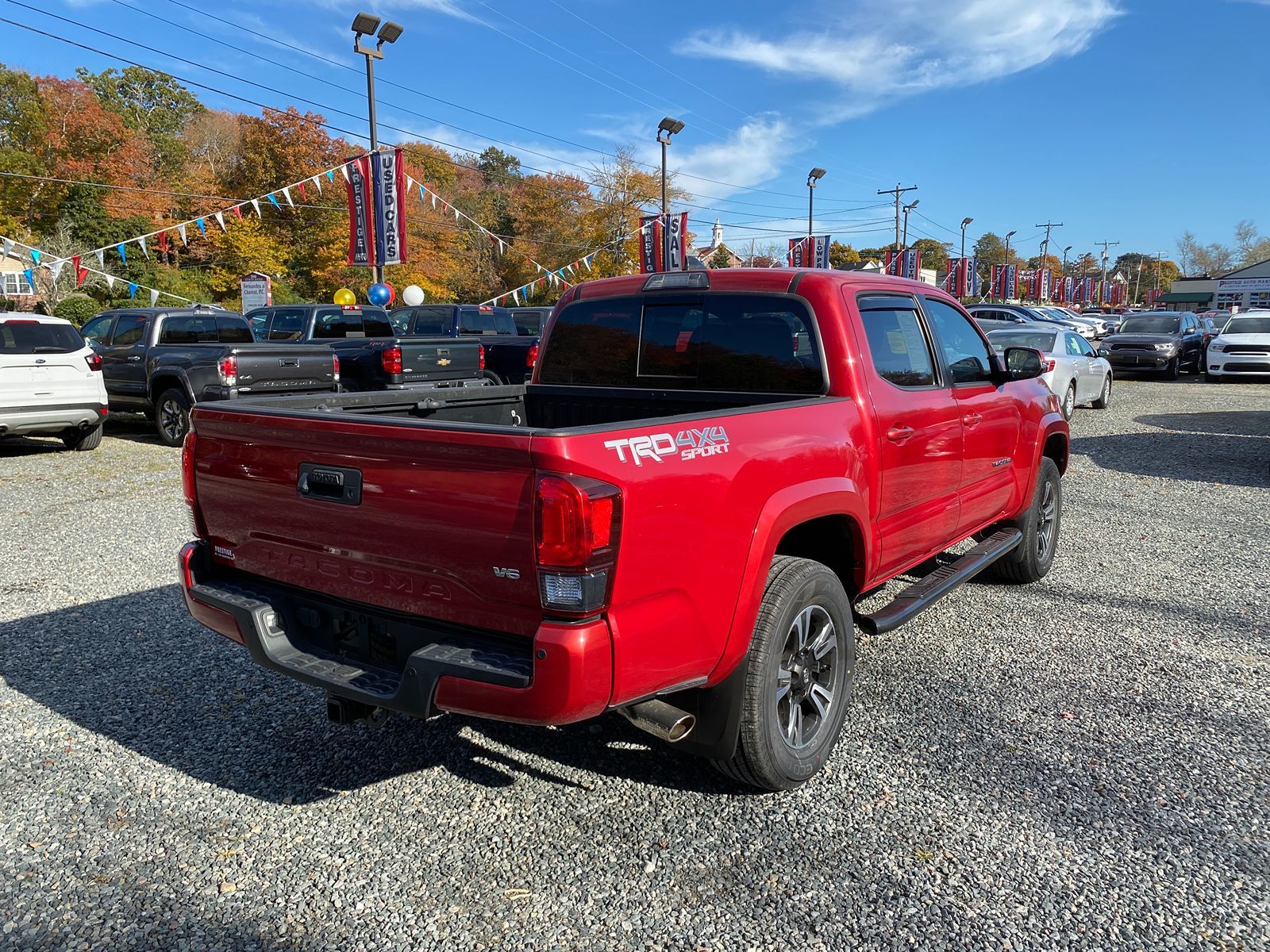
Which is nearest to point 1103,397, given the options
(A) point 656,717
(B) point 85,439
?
(A) point 656,717

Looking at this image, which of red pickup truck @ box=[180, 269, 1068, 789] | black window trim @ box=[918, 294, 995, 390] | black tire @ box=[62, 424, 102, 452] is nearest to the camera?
red pickup truck @ box=[180, 269, 1068, 789]

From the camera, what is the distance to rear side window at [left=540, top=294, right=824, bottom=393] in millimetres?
3957

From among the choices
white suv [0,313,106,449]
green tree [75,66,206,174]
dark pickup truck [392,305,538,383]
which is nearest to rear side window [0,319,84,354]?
white suv [0,313,106,449]

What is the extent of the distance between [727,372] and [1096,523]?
5.47 m

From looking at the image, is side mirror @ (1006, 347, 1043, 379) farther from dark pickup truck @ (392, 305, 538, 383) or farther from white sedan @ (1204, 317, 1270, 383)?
white sedan @ (1204, 317, 1270, 383)

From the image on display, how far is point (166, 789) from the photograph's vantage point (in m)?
3.44

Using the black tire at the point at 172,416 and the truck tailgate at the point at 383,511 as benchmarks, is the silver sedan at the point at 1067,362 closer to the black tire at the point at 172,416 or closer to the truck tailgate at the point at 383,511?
the black tire at the point at 172,416

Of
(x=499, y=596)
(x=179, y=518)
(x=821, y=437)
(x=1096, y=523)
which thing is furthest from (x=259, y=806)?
(x=1096, y=523)


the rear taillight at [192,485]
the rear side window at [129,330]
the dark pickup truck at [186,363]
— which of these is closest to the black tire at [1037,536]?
the rear taillight at [192,485]

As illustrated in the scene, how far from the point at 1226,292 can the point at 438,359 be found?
318 feet

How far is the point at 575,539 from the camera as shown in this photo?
2451 mm

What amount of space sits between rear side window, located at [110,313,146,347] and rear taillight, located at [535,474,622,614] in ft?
40.6

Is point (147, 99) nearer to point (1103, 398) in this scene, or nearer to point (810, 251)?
point (810, 251)

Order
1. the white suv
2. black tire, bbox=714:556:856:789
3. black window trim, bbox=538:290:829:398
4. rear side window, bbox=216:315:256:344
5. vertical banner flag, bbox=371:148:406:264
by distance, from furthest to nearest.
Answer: vertical banner flag, bbox=371:148:406:264 < rear side window, bbox=216:315:256:344 < the white suv < black window trim, bbox=538:290:829:398 < black tire, bbox=714:556:856:789
